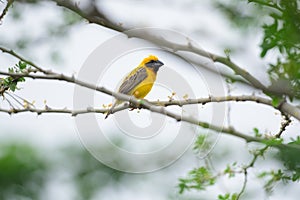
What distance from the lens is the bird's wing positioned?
14.7ft

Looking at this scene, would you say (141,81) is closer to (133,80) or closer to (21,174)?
(133,80)

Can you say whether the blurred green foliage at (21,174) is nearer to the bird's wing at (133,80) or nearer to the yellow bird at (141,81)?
the yellow bird at (141,81)

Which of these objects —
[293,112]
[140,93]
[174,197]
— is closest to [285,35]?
[293,112]

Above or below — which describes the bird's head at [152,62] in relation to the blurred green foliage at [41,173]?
above

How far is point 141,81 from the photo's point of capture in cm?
459

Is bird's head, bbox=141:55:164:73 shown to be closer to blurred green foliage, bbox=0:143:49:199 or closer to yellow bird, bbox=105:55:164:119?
yellow bird, bbox=105:55:164:119

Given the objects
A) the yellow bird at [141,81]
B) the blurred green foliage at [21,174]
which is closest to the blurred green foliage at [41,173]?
the blurred green foliage at [21,174]

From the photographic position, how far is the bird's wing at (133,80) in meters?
4.48

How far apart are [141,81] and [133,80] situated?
78mm

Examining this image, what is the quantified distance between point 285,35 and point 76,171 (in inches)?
22.3

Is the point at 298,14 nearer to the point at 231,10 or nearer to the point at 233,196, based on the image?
the point at 231,10

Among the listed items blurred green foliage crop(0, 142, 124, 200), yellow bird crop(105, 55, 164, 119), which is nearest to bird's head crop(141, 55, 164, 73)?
yellow bird crop(105, 55, 164, 119)

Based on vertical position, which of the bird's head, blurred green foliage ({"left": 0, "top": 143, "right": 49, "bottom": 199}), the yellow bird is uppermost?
the bird's head

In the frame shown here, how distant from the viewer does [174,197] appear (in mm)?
2773
